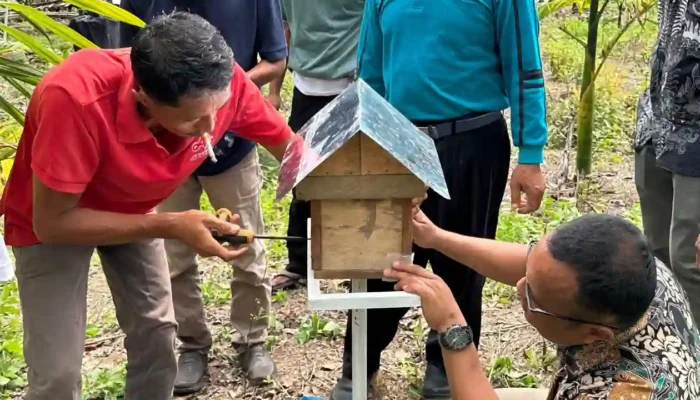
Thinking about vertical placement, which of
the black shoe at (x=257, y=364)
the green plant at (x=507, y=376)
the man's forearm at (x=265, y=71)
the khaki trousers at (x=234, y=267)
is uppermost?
the man's forearm at (x=265, y=71)

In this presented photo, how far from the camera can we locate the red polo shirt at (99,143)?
6.69ft

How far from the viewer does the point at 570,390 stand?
5.65ft

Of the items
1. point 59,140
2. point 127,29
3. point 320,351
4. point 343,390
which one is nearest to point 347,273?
point 59,140

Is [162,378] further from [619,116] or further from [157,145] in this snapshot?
[619,116]

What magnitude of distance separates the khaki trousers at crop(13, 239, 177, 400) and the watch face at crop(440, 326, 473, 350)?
112 cm

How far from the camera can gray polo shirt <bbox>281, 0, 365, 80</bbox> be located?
362cm

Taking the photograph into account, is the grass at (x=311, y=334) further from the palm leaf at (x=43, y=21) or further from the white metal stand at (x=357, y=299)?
the white metal stand at (x=357, y=299)

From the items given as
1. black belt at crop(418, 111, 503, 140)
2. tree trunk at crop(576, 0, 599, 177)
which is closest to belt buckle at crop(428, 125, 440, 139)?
black belt at crop(418, 111, 503, 140)

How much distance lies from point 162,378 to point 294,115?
1.55 m

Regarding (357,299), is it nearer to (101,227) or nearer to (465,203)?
(101,227)

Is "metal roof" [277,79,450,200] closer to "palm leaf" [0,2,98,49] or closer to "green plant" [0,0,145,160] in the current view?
"green plant" [0,0,145,160]

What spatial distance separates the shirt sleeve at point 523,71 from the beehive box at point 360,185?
2.16 feet

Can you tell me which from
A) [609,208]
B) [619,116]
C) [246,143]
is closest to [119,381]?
[246,143]

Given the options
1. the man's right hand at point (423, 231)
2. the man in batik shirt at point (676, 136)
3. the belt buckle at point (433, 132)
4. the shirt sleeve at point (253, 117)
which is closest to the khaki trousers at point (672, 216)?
the man in batik shirt at point (676, 136)
